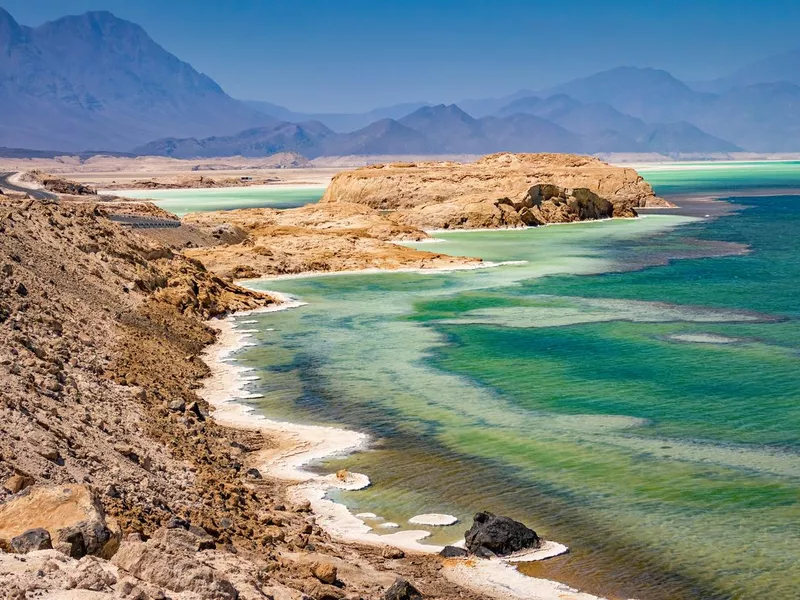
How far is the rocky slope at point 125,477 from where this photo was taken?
28.8ft

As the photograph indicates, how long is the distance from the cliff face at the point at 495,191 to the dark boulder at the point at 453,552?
186 feet

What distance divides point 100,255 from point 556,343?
12415mm

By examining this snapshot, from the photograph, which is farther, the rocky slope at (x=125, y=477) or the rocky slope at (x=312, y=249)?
the rocky slope at (x=312, y=249)

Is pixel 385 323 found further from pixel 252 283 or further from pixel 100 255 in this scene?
pixel 252 283

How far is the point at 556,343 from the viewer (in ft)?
86.2

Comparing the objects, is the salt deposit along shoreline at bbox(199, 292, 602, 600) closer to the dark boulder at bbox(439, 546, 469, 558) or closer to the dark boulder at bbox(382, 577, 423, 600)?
the dark boulder at bbox(439, 546, 469, 558)

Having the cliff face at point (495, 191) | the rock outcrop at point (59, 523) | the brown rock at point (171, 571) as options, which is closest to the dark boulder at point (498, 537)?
the brown rock at point (171, 571)

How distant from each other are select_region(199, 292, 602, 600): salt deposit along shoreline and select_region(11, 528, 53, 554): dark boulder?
14.7 ft

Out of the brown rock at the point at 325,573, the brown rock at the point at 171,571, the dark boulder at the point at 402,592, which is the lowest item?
the dark boulder at the point at 402,592

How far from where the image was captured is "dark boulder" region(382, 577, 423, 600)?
409 inches

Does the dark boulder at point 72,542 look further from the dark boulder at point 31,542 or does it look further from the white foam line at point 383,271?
the white foam line at point 383,271

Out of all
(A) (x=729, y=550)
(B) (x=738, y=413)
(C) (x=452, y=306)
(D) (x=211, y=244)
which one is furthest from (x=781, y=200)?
(A) (x=729, y=550)

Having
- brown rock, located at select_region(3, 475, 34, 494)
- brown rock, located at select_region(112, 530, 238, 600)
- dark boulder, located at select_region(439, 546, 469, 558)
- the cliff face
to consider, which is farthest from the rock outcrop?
the cliff face

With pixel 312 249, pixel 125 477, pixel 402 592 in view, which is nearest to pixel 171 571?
pixel 402 592
